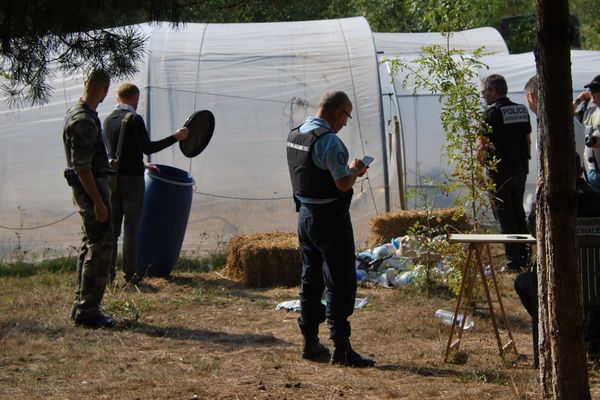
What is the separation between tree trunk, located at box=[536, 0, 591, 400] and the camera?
4328 mm

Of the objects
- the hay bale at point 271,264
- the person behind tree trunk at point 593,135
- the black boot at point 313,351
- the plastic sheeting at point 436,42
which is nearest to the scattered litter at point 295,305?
the hay bale at point 271,264

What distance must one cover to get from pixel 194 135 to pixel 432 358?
170 inches

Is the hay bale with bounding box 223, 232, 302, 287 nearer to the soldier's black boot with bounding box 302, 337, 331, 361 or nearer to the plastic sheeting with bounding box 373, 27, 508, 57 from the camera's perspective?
the soldier's black boot with bounding box 302, 337, 331, 361

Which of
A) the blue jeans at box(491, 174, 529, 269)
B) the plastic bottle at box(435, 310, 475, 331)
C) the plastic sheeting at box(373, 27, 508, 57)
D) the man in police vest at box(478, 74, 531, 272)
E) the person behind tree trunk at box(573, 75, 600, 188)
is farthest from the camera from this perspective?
the plastic sheeting at box(373, 27, 508, 57)

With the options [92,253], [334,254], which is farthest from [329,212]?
[92,253]

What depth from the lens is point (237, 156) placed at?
39.6ft

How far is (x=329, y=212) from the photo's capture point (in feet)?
20.4

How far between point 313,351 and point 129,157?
350cm

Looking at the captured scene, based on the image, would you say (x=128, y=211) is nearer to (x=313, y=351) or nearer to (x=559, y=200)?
(x=313, y=351)

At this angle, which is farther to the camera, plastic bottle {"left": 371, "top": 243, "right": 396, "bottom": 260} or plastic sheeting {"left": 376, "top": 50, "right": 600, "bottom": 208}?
plastic sheeting {"left": 376, "top": 50, "right": 600, "bottom": 208}

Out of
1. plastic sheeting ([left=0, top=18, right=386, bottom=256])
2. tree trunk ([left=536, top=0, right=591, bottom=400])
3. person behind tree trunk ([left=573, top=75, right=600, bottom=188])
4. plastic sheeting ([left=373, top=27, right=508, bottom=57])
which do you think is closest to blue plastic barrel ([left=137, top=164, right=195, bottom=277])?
plastic sheeting ([left=0, top=18, right=386, bottom=256])

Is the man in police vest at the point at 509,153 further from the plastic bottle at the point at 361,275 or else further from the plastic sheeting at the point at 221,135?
the plastic sheeting at the point at 221,135

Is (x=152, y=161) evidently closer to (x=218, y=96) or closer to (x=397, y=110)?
(x=218, y=96)

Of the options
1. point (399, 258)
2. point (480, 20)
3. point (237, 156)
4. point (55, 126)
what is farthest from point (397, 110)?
point (480, 20)
